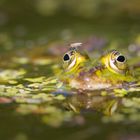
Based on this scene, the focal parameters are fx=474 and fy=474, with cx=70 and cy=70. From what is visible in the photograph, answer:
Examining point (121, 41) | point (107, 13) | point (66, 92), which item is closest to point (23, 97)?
point (66, 92)

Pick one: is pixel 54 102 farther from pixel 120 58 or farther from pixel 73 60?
pixel 120 58

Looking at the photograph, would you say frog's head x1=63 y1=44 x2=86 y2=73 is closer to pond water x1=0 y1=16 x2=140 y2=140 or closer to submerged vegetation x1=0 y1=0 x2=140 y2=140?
submerged vegetation x1=0 y1=0 x2=140 y2=140

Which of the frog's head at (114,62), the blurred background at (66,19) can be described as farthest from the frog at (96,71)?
the blurred background at (66,19)

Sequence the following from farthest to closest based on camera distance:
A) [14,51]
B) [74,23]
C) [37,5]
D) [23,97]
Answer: [37,5]
[74,23]
[14,51]
[23,97]

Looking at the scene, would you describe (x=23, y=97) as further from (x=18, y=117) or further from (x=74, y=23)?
(x=74, y=23)

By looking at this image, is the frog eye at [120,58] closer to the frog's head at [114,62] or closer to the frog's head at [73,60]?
the frog's head at [114,62]

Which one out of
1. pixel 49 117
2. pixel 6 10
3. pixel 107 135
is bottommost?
pixel 107 135

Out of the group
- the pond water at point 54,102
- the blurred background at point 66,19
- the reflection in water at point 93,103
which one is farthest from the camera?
the blurred background at point 66,19

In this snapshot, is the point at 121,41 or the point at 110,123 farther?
the point at 121,41
